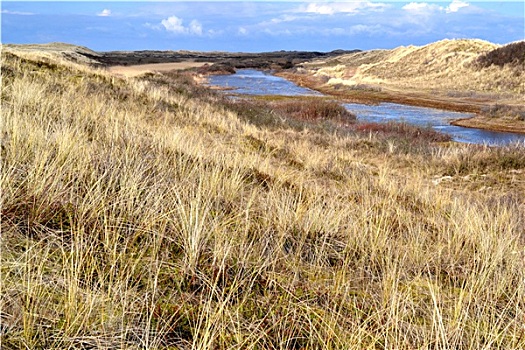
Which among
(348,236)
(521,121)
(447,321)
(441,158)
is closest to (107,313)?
(447,321)

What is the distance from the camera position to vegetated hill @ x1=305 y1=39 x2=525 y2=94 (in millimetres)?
43344

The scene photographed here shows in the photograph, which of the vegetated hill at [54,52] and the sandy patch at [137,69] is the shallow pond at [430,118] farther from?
the vegetated hill at [54,52]

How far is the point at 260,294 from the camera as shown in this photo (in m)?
2.38

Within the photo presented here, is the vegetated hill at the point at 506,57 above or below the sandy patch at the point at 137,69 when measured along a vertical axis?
above

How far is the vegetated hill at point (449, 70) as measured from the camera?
43.3 meters

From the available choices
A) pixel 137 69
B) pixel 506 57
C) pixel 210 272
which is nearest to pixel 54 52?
pixel 137 69

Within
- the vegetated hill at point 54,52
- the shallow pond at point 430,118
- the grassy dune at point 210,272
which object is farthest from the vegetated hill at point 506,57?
the grassy dune at point 210,272

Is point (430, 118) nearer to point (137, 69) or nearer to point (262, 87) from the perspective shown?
point (262, 87)

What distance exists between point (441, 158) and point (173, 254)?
11.4m

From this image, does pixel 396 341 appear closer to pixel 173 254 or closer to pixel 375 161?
pixel 173 254

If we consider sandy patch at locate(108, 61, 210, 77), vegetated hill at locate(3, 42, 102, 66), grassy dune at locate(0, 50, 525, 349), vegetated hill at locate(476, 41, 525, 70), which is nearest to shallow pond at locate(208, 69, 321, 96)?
sandy patch at locate(108, 61, 210, 77)

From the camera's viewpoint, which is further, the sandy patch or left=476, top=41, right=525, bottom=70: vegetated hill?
left=476, top=41, right=525, bottom=70: vegetated hill

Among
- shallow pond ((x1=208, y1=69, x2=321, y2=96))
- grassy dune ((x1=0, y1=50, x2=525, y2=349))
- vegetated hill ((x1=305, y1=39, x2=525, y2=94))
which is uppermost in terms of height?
vegetated hill ((x1=305, y1=39, x2=525, y2=94))

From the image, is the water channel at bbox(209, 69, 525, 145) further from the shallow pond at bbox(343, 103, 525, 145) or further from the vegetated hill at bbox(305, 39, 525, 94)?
the vegetated hill at bbox(305, 39, 525, 94)
